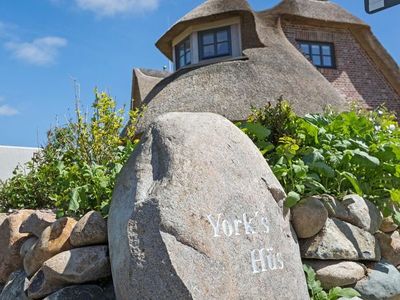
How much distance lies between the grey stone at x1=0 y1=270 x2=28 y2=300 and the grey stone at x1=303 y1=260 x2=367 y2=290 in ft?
7.12

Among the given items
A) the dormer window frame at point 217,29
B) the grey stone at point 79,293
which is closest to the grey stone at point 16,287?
the grey stone at point 79,293

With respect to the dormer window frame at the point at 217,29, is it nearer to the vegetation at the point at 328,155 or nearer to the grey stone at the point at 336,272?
the vegetation at the point at 328,155

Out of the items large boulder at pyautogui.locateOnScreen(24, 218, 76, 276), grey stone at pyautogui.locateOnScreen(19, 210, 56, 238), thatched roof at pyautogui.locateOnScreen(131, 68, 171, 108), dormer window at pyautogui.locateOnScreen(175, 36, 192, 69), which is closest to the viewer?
large boulder at pyautogui.locateOnScreen(24, 218, 76, 276)

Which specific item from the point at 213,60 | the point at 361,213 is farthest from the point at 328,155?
the point at 213,60

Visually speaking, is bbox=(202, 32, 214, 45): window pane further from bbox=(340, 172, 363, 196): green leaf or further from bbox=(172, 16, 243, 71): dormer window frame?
bbox=(340, 172, 363, 196): green leaf

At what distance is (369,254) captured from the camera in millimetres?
4160

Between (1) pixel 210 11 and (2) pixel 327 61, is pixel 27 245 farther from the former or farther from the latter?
(2) pixel 327 61

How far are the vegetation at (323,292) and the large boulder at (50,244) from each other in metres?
1.77

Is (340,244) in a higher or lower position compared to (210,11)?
lower

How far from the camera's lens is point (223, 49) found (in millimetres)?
15320

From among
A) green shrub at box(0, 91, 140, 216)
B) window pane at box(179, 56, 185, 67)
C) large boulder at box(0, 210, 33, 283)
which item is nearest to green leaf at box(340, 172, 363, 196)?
→ green shrub at box(0, 91, 140, 216)

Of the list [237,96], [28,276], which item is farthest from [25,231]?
[237,96]

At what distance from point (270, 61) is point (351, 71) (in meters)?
3.34

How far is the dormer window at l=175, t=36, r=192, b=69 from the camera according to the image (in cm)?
1573
